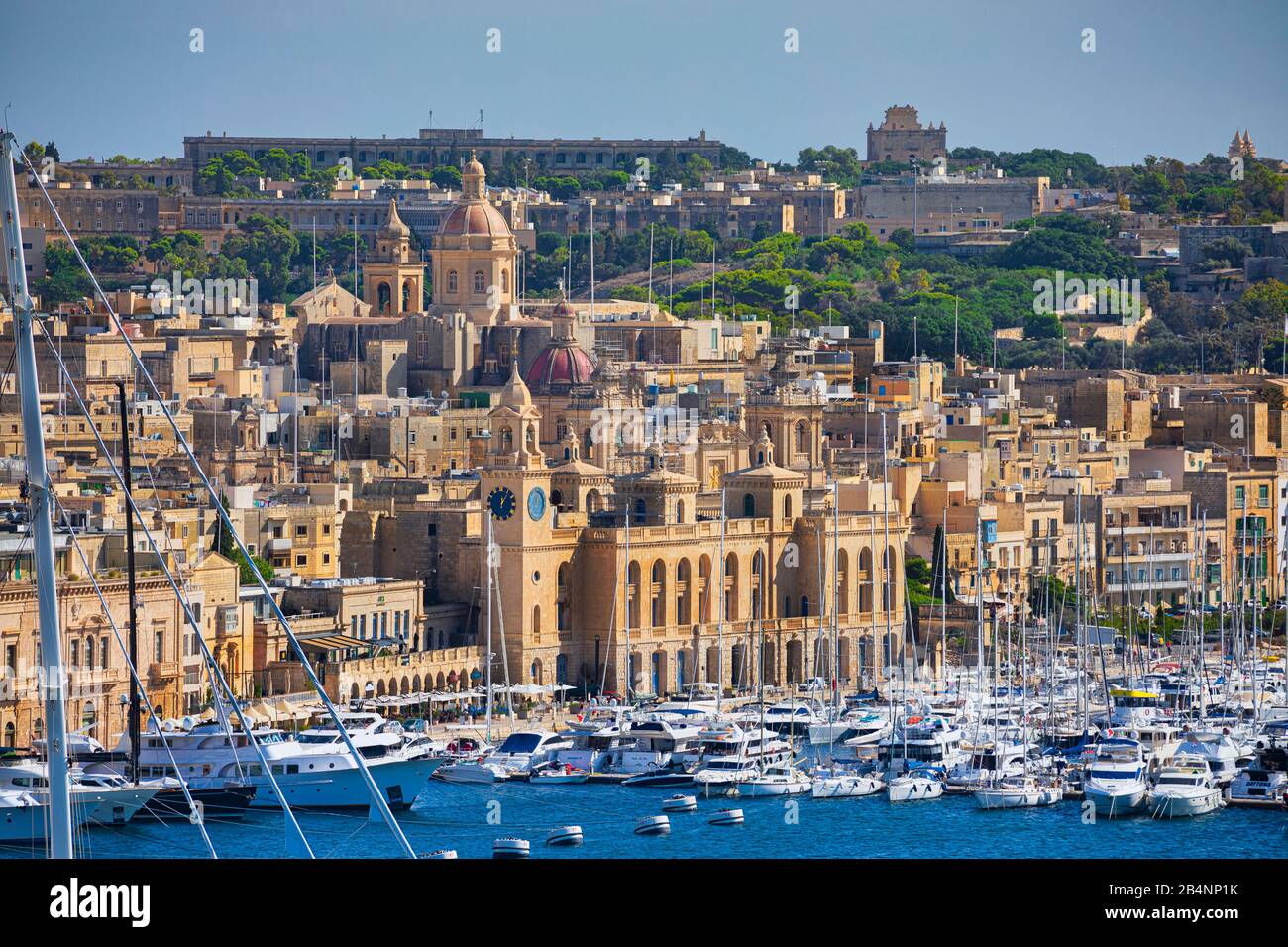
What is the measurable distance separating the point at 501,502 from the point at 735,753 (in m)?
6.47

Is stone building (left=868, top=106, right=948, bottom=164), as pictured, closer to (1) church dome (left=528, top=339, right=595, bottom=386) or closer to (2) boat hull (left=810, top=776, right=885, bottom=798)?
(1) church dome (left=528, top=339, right=595, bottom=386)

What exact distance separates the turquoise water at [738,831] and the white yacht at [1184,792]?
13 cm

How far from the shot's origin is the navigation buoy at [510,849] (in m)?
22.1

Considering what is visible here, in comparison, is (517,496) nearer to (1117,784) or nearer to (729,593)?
(729,593)

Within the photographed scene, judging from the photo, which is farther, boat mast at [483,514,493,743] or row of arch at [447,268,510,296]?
row of arch at [447,268,510,296]

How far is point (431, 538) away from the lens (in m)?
34.6

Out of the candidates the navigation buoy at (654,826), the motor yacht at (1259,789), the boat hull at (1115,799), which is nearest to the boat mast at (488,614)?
the navigation buoy at (654,826)

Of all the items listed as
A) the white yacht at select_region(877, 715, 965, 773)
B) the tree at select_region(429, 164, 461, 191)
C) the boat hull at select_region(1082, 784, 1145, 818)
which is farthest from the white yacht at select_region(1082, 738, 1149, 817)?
the tree at select_region(429, 164, 461, 191)

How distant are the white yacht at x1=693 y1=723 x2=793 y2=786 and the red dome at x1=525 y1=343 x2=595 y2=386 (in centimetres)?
1764

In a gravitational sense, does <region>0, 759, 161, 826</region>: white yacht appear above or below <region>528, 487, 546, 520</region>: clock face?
below

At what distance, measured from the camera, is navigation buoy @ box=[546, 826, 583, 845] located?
77.5ft

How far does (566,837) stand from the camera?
2364cm

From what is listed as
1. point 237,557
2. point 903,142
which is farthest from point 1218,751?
point 903,142
